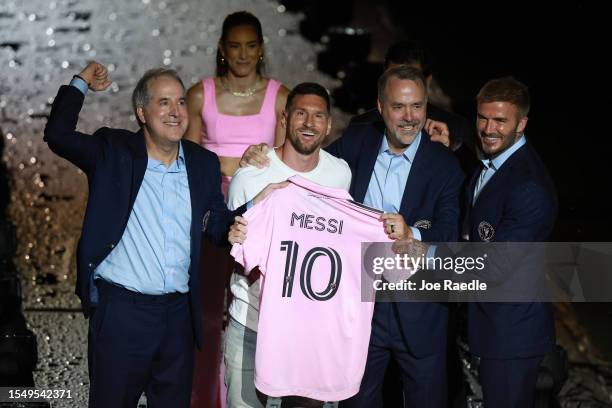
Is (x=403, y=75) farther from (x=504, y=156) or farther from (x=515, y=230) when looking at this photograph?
(x=515, y=230)

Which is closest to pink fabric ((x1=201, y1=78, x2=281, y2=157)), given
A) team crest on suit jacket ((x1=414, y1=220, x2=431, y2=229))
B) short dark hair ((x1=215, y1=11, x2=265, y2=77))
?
short dark hair ((x1=215, y1=11, x2=265, y2=77))

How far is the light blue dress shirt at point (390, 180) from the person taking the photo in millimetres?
3855

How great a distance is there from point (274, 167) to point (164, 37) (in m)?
6.44

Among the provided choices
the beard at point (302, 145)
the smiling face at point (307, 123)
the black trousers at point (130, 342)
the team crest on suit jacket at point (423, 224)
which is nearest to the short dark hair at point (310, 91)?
the smiling face at point (307, 123)

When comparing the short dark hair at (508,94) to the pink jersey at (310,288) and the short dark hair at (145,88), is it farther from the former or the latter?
the short dark hair at (145,88)

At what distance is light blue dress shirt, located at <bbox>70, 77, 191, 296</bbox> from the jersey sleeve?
0.28 meters

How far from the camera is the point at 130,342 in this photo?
11.8ft

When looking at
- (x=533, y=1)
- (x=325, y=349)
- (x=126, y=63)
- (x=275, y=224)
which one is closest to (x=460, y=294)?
(x=325, y=349)

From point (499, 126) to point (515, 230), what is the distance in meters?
0.47

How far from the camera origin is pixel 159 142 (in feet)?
12.1

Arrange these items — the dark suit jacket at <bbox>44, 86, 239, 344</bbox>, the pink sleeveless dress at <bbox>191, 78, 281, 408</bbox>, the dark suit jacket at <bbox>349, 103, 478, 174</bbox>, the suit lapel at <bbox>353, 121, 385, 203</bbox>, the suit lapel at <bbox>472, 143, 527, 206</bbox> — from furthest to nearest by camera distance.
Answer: the pink sleeveless dress at <bbox>191, 78, 281, 408</bbox> → the dark suit jacket at <bbox>349, 103, 478, 174</bbox> → the suit lapel at <bbox>353, 121, 385, 203</bbox> → the suit lapel at <bbox>472, 143, 527, 206</bbox> → the dark suit jacket at <bbox>44, 86, 239, 344</bbox>

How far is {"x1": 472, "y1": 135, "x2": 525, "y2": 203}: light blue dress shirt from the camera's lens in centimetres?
382

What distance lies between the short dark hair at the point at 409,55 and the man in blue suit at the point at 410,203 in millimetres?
634

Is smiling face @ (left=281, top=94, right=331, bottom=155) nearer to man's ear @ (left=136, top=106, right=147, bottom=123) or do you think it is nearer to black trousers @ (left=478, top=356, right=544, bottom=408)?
man's ear @ (left=136, top=106, right=147, bottom=123)
